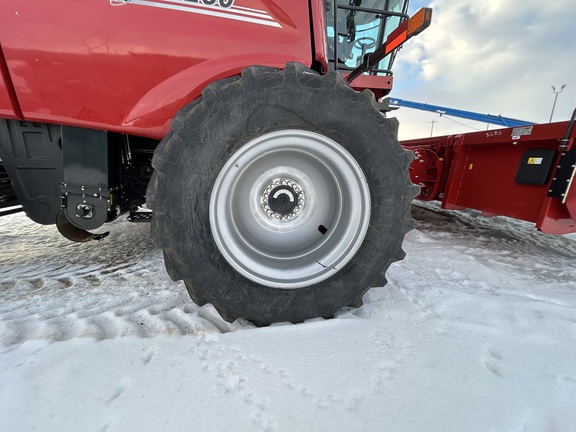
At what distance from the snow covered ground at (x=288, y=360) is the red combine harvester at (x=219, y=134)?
0.22 metres

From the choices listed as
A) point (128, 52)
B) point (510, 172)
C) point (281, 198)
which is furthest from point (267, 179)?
point (510, 172)

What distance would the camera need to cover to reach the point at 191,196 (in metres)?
1.20

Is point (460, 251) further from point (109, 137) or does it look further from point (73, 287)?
point (73, 287)

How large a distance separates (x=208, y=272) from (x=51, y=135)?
45.9 inches

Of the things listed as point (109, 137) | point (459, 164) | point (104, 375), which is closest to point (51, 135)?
point (109, 137)

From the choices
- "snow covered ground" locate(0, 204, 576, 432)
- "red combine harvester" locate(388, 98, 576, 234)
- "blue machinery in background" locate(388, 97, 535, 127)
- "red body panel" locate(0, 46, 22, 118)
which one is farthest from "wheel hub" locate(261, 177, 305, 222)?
"blue machinery in background" locate(388, 97, 535, 127)

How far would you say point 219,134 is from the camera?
120cm

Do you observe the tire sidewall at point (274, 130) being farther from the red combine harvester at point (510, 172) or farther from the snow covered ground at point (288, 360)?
the red combine harvester at point (510, 172)

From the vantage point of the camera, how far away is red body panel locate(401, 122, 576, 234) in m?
2.24

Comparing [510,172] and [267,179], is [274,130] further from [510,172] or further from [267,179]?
[510,172]

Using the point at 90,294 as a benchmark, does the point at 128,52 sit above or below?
above

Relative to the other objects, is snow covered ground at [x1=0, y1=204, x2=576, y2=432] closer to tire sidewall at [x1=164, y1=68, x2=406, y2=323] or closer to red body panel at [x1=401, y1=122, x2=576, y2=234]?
tire sidewall at [x1=164, y1=68, x2=406, y2=323]

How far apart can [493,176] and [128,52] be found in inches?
128

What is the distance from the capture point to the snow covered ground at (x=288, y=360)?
831 millimetres
